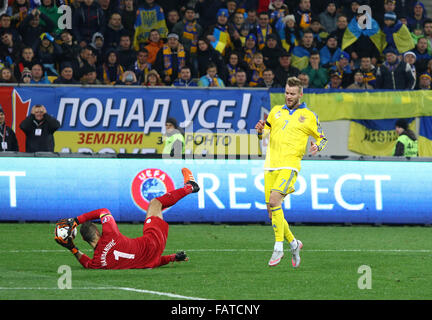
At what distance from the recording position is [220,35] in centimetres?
2283

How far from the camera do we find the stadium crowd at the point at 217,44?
71.4ft

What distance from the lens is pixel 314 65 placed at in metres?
22.4

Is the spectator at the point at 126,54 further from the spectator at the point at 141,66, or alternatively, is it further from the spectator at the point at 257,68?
the spectator at the point at 257,68

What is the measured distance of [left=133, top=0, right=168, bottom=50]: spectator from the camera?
75.7 feet

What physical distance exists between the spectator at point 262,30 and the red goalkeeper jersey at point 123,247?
38.8 feet

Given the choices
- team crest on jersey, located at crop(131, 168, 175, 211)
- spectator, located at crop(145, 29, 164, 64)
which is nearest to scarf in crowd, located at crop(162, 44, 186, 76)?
spectator, located at crop(145, 29, 164, 64)

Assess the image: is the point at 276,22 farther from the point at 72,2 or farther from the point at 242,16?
the point at 72,2

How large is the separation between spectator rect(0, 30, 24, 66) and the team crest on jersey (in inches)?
239

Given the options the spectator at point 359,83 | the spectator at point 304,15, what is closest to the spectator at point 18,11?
the spectator at point 304,15

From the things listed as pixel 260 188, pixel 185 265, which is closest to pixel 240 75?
pixel 260 188

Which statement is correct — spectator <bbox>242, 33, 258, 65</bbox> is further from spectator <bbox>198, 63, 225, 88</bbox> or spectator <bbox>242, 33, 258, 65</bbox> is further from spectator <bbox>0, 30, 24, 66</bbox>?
spectator <bbox>0, 30, 24, 66</bbox>

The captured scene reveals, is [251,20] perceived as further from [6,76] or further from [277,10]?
[6,76]

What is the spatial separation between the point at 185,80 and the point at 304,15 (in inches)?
159

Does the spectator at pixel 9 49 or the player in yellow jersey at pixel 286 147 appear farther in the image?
the spectator at pixel 9 49
